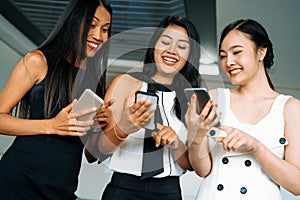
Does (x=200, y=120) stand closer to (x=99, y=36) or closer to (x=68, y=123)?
(x=68, y=123)

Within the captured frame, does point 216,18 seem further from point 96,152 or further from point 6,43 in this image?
point 6,43

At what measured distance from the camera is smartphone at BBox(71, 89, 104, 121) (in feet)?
3.02

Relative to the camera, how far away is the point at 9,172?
3.07ft

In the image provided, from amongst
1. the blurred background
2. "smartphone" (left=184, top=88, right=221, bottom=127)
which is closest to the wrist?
"smartphone" (left=184, top=88, right=221, bottom=127)

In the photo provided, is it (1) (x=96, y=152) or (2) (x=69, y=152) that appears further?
(1) (x=96, y=152)

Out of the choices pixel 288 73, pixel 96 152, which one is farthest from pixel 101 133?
pixel 288 73

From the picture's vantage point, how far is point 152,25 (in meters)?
2.66

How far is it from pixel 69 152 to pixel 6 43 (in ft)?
7.66

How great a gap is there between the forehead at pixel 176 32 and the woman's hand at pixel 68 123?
34 cm

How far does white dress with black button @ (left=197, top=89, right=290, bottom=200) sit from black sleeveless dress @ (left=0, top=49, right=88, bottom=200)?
34 cm

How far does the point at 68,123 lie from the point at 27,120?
114 mm

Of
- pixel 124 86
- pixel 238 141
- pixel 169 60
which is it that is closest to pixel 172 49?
pixel 169 60

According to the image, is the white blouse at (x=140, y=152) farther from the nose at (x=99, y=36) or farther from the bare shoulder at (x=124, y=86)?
the nose at (x=99, y=36)

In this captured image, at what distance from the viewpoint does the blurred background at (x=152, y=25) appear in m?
2.21
